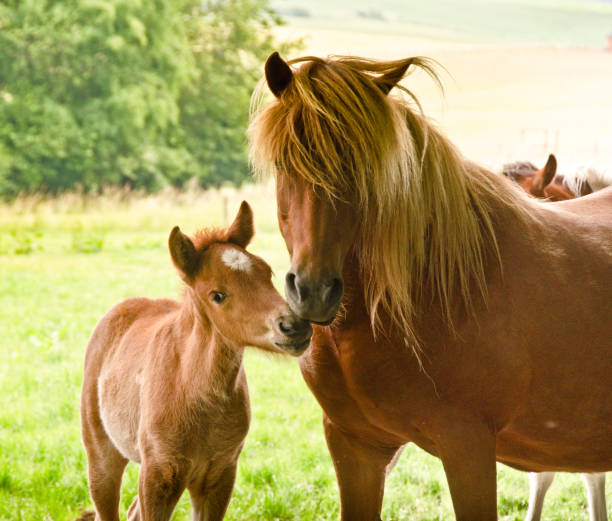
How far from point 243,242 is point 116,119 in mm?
11286

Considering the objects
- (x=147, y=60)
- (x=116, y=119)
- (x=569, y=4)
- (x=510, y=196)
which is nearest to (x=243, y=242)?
(x=510, y=196)

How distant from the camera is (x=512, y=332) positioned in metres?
1.93

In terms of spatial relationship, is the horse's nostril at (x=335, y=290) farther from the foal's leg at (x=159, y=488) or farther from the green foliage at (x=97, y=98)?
the green foliage at (x=97, y=98)

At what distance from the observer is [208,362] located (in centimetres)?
247

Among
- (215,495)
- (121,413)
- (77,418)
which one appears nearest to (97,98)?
(77,418)

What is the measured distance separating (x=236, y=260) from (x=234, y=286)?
0.08 m

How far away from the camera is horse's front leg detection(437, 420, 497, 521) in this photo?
1.87 m

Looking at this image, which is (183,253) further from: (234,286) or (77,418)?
(77,418)

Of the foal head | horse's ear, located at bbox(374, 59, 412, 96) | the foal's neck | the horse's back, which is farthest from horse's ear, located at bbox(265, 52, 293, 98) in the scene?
the horse's back

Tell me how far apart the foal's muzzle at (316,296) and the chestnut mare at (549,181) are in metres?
2.19

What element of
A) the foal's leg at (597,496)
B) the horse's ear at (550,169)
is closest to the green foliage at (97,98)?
the horse's ear at (550,169)

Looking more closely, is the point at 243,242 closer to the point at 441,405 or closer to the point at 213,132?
the point at 441,405

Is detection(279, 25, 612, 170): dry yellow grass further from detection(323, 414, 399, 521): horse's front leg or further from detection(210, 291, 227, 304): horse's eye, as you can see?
detection(323, 414, 399, 521): horse's front leg

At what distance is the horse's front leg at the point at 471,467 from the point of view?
73.6 inches
